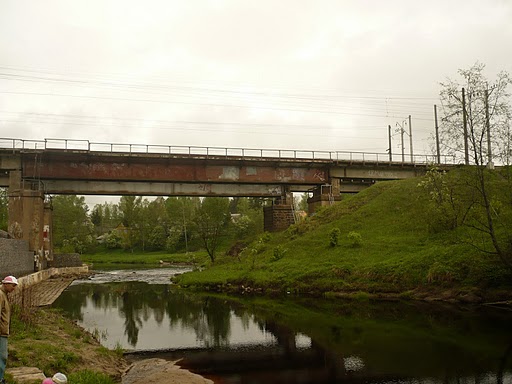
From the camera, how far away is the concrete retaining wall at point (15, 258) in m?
29.1

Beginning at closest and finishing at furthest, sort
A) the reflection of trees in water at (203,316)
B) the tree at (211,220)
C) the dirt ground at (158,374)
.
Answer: the dirt ground at (158,374) → the reflection of trees in water at (203,316) → the tree at (211,220)

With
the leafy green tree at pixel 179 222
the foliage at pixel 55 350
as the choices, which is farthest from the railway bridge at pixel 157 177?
the leafy green tree at pixel 179 222

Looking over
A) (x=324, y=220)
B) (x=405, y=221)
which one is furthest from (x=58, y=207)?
(x=405, y=221)

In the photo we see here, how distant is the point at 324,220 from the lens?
1678 inches

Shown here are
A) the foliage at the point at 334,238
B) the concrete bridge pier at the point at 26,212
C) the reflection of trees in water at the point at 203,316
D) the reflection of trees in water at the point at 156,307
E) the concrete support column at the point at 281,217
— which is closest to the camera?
the reflection of trees in water at the point at 203,316

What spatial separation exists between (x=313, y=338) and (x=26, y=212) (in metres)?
31.0

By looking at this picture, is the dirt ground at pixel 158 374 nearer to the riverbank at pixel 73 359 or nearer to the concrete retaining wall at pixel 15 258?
the riverbank at pixel 73 359

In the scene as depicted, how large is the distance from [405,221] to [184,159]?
786 inches

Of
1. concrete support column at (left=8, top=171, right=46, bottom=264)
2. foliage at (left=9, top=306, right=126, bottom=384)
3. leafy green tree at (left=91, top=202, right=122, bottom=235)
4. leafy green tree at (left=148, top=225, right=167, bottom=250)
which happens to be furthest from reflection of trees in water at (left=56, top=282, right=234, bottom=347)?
leafy green tree at (left=91, top=202, right=122, bottom=235)

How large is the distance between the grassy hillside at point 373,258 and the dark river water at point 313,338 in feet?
7.93

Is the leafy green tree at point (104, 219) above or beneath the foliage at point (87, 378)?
above

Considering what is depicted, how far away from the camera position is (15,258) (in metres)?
32.5

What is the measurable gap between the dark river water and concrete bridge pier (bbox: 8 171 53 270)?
43.9 feet

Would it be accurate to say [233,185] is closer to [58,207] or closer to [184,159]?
[184,159]
